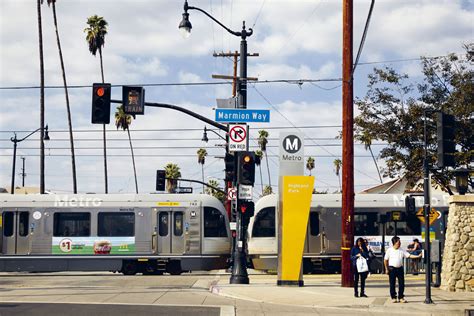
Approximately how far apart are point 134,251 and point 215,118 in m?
10.4

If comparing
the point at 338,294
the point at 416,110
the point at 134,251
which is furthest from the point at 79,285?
the point at 416,110

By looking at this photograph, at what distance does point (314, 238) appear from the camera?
3100cm

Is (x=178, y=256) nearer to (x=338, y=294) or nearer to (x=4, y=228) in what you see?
(x=4, y=228)

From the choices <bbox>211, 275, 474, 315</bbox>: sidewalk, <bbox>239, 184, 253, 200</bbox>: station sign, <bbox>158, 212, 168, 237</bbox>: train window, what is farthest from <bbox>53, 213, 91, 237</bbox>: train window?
<bbox>239, 184, 253, 200</bbox>: station sign

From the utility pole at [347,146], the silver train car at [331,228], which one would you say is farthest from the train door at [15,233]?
the utility pole at [347,146]

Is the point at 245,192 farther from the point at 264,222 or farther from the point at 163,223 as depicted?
the point at 163,223

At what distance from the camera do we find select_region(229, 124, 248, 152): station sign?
23266 mm

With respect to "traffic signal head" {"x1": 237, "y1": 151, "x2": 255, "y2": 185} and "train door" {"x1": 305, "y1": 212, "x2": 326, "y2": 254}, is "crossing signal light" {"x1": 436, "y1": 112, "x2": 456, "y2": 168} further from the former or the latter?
"train door" {"x1": 305, "y1": 212, "x2": 326, "y2": 254}

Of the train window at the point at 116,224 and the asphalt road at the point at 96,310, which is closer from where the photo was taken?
the asphalt road at the point at 96,310

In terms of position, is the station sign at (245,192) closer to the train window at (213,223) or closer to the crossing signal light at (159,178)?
the train window at (213,223)

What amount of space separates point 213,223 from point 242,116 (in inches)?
367

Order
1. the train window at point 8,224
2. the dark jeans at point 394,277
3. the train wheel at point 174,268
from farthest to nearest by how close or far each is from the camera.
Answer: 1. the train wheel at point 174,268
2. the train window at point 8,224
3. the dark jeans at point 394,277

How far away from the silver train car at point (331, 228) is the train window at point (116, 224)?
17.0 feet

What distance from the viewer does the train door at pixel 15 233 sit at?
30.8 metres
